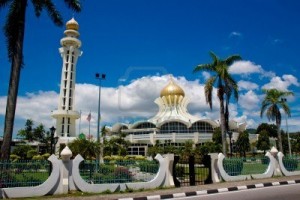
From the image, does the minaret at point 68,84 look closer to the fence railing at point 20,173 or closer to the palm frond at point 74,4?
the palm frond at point 74,4

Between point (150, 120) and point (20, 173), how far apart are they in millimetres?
64259

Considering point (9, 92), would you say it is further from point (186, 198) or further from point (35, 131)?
point (35, 131)

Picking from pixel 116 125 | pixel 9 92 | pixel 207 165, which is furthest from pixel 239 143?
pixel 9 92

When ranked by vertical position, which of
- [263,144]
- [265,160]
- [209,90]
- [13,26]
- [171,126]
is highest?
[171,126]

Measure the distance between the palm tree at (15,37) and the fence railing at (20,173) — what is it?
2502 millimetres

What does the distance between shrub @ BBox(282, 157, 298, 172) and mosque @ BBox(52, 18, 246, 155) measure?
4587 cm

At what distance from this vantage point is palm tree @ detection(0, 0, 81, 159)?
14875mm

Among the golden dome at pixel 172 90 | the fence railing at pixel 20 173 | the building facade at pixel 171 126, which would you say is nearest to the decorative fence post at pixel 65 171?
the fence railing at pixel 20 173

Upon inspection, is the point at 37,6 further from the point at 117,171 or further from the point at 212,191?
the point at 212,191

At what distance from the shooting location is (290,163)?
19969 millimetres

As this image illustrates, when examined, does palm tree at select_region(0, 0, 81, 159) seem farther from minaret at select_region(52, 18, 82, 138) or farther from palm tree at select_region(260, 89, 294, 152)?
minaret at select_region(52, 18, 82, 138)

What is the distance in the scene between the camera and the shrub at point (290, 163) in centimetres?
1969

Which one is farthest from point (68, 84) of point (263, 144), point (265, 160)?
point (265, 160)

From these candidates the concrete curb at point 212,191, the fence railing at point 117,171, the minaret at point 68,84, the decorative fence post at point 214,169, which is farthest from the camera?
the minaret at point 68,84
